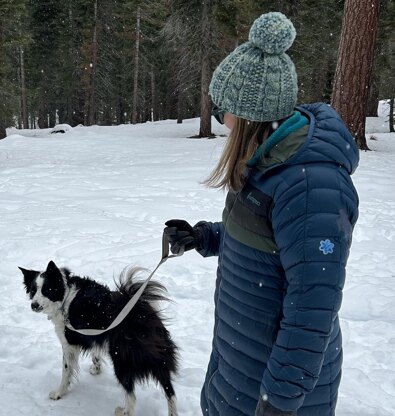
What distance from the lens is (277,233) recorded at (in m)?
1.47

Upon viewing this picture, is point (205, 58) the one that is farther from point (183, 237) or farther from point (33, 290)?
point (183, 237)

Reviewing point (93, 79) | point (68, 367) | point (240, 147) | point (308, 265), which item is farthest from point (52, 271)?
point (93, 79)

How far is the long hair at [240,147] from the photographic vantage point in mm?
1623

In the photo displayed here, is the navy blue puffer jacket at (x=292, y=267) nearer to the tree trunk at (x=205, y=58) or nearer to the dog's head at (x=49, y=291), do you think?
the dog's head at (x=49, y=291)

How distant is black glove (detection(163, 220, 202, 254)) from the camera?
2.27 metres

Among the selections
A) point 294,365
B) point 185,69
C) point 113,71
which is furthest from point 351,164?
point 113,71

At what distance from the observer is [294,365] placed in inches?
55.7

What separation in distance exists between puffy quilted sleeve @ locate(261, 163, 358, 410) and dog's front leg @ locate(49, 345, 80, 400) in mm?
2540

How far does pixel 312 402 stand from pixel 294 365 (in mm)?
366

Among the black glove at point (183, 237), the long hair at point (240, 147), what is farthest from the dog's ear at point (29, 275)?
the long hair at point (240, 147)

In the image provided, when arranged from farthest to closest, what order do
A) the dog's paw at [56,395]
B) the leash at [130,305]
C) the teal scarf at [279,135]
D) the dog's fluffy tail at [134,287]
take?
the dog's paw at [56,395]
the dog's fluffy tail at [134,287]
the leash at [130,305]
the teal scarf at [279,135]

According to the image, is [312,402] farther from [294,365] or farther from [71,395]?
[71,395]

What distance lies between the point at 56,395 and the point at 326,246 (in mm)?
2878

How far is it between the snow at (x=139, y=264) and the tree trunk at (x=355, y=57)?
1.56 m
